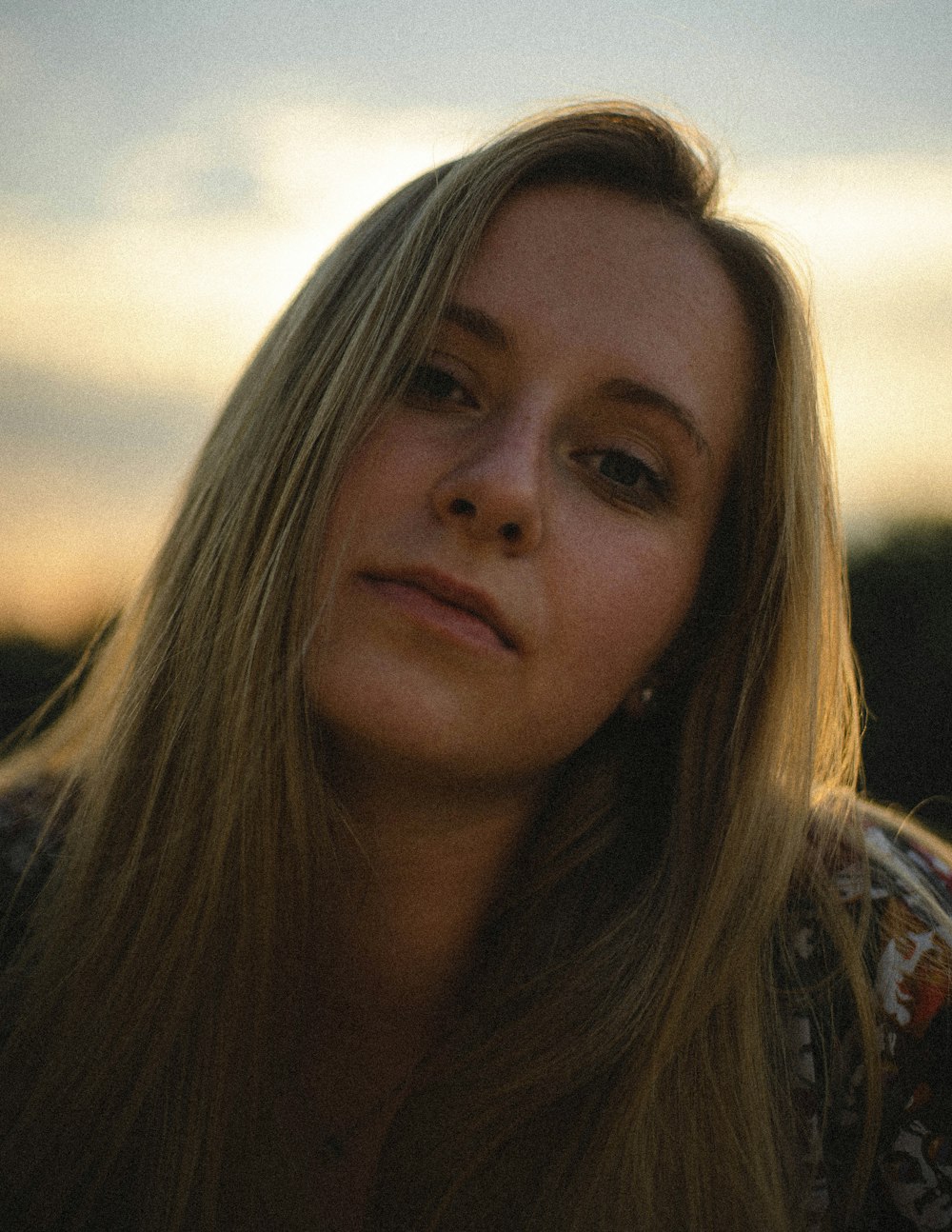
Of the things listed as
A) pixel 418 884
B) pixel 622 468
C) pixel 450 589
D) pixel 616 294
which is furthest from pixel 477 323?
pixel 418 884

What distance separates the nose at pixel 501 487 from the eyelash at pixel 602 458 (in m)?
0.12

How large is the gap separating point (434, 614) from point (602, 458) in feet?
1.50

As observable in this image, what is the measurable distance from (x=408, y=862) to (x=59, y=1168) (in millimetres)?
755

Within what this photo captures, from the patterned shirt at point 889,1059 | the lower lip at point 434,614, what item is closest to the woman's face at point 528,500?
the lower lip at point 434,614

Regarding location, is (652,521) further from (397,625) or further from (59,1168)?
(59,1168)

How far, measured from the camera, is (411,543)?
162 cm

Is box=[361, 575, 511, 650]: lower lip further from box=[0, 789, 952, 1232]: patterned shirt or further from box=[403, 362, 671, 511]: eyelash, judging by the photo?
box=[0, 789, 952, 1232]: patterned shirt

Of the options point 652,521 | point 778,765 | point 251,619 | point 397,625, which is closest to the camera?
point 397,625

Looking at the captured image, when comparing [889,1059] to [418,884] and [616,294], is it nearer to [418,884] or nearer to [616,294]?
[418,884]

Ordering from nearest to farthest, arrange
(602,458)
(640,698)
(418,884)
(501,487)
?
(501,487), (602,458), (418,884), (640,698)

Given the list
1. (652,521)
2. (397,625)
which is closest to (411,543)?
(397,625)

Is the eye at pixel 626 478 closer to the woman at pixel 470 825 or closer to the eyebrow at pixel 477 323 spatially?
the woman at pixel 470 825

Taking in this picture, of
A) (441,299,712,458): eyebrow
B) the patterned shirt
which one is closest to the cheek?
(441,299,712,458): eyebrow

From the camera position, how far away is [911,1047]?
5.84ft
